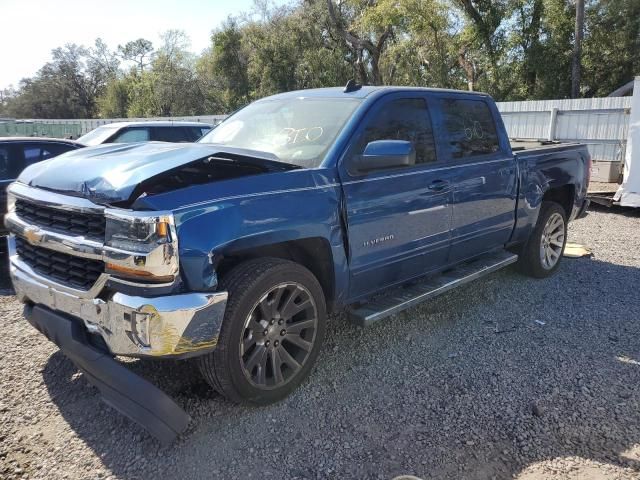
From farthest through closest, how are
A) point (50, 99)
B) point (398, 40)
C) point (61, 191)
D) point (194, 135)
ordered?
point (50, 99), point (398, 40), point (194, 135), point (61, 191)

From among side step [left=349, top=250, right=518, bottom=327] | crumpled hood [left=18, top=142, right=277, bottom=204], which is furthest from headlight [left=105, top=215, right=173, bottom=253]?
side step [left=349, top=250, right=518, bottom=327]

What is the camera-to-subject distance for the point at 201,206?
2.65 meters

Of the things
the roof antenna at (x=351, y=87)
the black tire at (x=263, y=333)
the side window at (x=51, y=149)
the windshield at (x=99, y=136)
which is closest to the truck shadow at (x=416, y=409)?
the black tire at (x=263, y=333)

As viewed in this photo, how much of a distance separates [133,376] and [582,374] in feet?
9.92

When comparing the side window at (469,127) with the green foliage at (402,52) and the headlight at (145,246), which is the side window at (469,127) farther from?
the green foliage at (402,52)

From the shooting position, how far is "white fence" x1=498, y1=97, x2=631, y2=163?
10.9 meters

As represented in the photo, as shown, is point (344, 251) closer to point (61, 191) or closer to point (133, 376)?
point (133, 376)

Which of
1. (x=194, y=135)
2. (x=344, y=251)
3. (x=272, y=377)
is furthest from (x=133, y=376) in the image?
(x=194, y=135)

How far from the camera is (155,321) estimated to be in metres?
2.51

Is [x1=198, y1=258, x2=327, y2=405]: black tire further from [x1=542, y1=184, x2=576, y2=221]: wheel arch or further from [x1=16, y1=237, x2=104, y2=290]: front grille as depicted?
[x1=542, y1=184, x2=576, y2=221]: wheel arch

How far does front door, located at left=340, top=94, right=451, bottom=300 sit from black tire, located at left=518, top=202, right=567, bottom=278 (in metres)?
1.76

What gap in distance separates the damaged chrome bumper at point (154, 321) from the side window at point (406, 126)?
1653 mm

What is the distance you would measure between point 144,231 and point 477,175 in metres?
3.06

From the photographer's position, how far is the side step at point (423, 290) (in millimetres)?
3572
